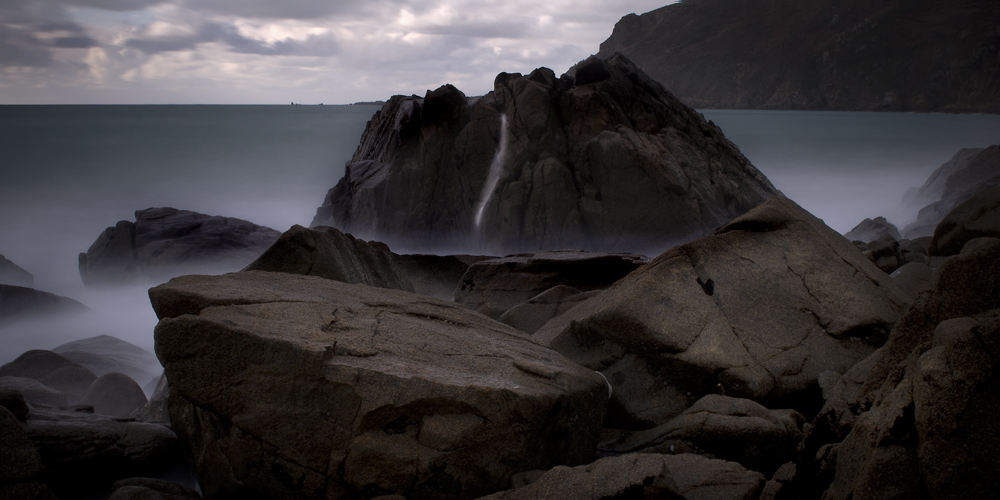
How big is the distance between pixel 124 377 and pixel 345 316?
13.3 feet

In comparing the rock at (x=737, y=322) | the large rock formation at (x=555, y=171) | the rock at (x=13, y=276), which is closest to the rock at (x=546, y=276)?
the rock at (x=737, y=322)

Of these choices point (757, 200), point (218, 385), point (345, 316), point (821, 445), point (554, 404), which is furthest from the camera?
point (757, 200)

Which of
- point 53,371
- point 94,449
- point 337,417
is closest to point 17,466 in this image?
point 94,449

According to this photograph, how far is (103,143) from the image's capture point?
35.2 m

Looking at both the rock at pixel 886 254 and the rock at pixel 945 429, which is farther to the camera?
the rock at pixel 886 254

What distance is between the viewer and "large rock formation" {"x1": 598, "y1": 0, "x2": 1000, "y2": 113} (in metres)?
18.8

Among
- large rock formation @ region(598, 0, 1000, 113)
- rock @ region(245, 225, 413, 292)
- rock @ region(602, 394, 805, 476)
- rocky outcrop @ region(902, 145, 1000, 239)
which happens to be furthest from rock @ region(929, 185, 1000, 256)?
large rock formation @ region(598, 0, 1000, 113)

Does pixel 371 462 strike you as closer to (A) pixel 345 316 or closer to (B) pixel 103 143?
(A) pixel 345 316

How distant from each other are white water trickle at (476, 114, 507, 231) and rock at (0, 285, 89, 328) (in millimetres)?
7620

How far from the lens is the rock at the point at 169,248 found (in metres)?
11.3

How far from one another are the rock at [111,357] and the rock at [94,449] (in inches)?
176

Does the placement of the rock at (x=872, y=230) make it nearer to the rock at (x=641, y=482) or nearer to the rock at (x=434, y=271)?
the rock at (x=434, y=271)

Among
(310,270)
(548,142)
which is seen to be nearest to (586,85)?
(548,142)

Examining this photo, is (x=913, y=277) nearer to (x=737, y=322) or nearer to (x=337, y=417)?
(x=737, y=322)
